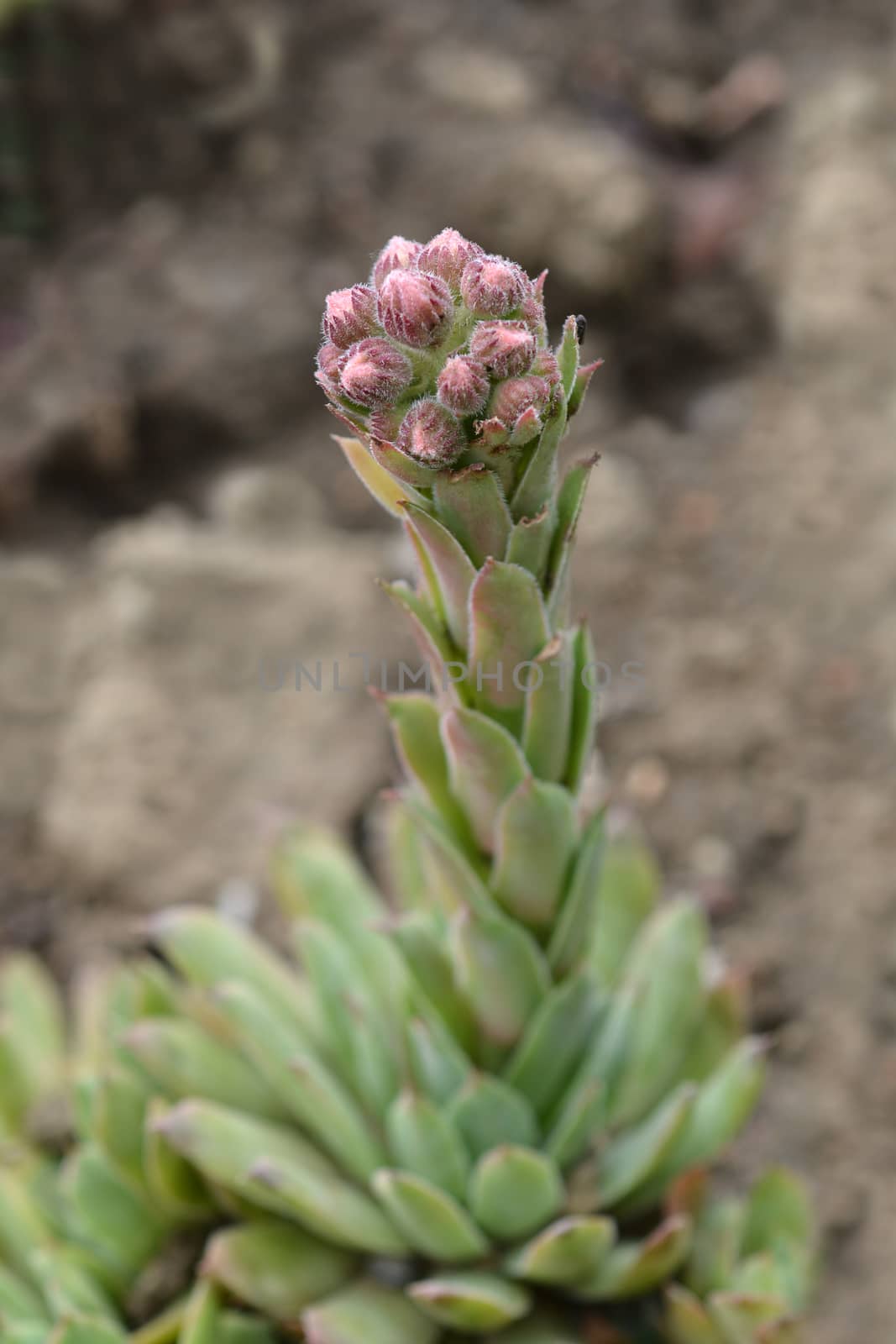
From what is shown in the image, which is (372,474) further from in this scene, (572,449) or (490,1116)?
(572,449)

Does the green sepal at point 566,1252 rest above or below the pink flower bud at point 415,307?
below

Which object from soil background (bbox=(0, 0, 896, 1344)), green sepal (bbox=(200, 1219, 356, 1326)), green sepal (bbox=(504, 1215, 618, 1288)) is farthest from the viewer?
soil background (bbox=(0, 0, 896, 1344))

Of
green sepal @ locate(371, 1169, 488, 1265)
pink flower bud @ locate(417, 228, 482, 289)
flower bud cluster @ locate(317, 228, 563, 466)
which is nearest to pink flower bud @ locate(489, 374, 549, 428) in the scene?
flower bud cluster @ locate(317, 228, 563, 466)

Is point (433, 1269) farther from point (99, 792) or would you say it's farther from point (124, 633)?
point (124, 633)

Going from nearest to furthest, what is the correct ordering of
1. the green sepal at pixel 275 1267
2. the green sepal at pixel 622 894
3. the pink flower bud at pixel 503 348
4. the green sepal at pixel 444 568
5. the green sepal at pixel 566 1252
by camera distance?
the pink flower bud at pixel 503 348, the green sepal at pixel 444 568, the green sepal at pixel 566 1252, the green sepal at pixel 275 1267, the green sepal at pixel 622 894

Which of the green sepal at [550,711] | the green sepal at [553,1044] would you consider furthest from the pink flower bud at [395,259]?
the green sepal at [553,1044]

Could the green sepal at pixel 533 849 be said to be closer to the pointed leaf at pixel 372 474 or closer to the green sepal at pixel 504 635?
the green sepal at pixel 504 635

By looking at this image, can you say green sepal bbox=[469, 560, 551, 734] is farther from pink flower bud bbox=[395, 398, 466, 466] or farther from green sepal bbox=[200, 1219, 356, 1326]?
green sepal bbox=[200, 1219, 356, 1326]
